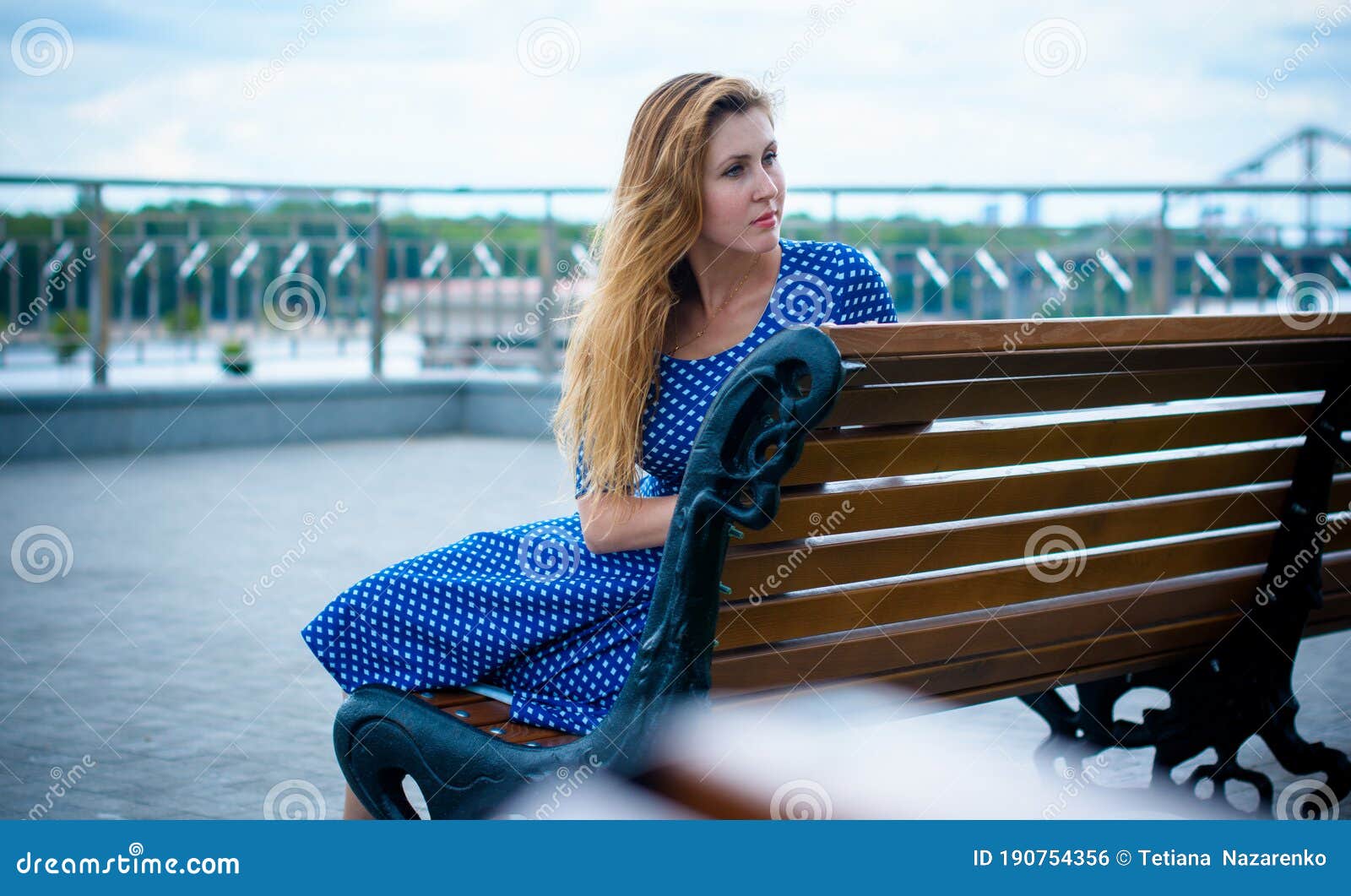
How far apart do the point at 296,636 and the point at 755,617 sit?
3.30 metres

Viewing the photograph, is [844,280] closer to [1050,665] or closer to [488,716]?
[1050,665]

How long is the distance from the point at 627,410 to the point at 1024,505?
2.30ft

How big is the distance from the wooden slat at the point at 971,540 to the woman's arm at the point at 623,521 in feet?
0.82

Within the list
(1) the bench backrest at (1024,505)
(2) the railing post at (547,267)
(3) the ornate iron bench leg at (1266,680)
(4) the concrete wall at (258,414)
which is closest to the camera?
(1) the bench backrest at (1024,505)

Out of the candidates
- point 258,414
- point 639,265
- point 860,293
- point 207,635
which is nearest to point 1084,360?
point 860,293

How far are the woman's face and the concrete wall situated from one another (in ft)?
25.4

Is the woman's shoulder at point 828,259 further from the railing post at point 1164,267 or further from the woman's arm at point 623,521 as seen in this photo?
the railing post at point 1164,267

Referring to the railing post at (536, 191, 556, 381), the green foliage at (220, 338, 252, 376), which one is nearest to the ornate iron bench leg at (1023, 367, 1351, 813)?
the railing post at (536, 191, 556, 381)

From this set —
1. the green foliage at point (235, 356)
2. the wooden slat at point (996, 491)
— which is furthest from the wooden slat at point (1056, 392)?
the green foliage at point (235, 356)

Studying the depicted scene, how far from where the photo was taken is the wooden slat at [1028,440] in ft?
7.49

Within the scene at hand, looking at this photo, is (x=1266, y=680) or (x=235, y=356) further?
(x=235, y=356)

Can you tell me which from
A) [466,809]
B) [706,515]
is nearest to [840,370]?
[706,515]

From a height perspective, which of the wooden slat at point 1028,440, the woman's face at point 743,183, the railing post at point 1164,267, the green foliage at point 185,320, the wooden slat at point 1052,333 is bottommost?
the green foliage at point 185,320

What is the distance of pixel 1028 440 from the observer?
254 cm
